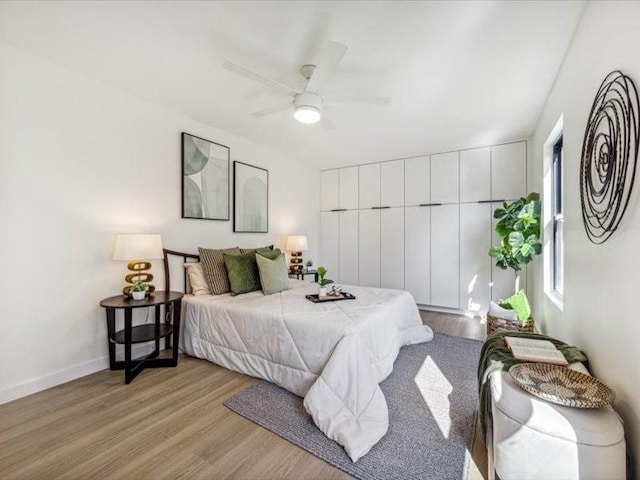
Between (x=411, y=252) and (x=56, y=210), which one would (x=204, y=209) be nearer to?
(x=56, y=210)

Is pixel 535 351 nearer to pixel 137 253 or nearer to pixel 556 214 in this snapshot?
pixel 556 214

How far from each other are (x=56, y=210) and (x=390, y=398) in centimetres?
301

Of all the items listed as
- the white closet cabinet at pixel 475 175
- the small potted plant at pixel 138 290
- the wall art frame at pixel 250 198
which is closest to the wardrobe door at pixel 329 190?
the wall art frame at pixel 250 198

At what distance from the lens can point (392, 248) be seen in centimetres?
501

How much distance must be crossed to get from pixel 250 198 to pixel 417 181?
2.72 metres

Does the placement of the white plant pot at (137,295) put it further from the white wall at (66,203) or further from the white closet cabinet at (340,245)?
the white closet cabinet at (340,245)

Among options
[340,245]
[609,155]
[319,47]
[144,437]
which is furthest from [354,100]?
[340,245]

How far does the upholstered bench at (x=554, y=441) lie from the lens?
3.29ft

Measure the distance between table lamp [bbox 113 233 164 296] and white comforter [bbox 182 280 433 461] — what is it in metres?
0.50

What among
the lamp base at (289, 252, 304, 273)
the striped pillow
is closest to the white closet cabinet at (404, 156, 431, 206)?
the lamp base at (289, 252, 304, 273)

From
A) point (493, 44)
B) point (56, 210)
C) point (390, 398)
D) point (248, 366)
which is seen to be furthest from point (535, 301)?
point (56, 210)

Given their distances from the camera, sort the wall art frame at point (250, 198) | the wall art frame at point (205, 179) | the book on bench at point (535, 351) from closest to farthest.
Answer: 1. the book on bench at point (535, 351)
2. the wall art frame at point (205, 179)
3. the wall art frame at point (250, 198)

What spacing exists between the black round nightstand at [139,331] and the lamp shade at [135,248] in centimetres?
39

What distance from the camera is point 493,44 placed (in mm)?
2006
